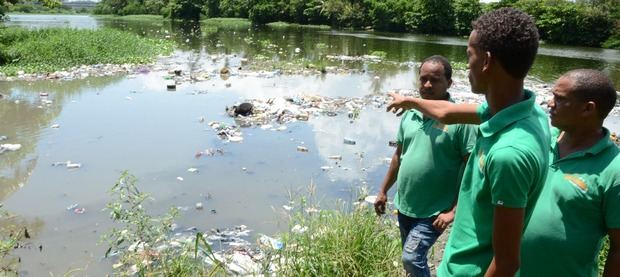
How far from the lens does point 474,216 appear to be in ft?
5.08

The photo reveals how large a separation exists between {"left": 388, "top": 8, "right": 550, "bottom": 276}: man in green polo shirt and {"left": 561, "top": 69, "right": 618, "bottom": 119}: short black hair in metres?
0.58

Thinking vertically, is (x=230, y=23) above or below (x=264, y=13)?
below

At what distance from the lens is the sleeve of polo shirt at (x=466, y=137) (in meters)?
2.50

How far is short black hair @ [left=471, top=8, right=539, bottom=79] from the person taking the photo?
1362mm

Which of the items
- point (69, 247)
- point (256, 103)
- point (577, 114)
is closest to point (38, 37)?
point (256, 103)

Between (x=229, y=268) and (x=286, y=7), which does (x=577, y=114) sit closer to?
(x=229, y=268)

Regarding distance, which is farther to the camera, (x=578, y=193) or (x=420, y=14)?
(x=420, y=14)

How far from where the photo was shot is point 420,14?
41.9 meters

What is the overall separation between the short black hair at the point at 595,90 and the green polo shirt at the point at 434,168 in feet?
2.03

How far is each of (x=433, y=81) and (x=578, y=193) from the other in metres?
1.06

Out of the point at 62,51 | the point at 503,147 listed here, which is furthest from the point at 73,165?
the point at 62,51

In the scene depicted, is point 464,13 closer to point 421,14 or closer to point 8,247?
point 421,14

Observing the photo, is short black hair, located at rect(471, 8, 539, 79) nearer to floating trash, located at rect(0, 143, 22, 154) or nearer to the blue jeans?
the blue jeans

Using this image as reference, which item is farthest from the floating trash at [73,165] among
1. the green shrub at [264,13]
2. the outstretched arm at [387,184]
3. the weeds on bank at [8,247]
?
the green shrub at [264,13]
